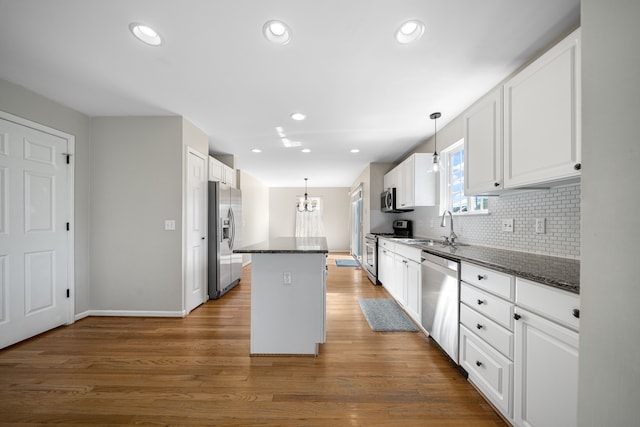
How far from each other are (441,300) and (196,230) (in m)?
3.14

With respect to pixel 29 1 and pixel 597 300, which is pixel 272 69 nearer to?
pixel 29 1

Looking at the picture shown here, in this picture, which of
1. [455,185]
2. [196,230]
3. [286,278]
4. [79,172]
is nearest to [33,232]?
[79,172]

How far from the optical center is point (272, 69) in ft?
7.25

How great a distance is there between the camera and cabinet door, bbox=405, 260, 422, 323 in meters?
2.81

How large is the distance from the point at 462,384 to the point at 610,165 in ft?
6.18

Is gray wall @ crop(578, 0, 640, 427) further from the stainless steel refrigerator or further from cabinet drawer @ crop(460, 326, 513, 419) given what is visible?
the stainless steel refrigerator

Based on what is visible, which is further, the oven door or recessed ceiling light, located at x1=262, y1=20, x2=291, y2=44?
the oven door

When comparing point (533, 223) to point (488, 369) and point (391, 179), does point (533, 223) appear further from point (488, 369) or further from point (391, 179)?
point (391, 179)

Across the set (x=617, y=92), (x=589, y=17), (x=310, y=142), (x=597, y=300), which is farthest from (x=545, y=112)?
(x=310, y=142)

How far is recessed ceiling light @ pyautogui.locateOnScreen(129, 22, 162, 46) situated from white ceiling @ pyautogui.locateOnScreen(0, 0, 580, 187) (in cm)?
4

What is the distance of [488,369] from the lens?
1.66 meters

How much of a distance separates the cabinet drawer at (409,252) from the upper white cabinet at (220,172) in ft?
9.92

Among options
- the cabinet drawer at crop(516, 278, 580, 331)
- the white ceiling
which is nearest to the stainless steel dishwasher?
the cabinet drawer at crop(516, 278, 580, 331)

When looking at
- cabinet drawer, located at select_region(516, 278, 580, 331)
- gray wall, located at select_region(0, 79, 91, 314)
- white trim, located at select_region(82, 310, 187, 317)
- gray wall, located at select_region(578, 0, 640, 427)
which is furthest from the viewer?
white trim, located at select_region(82, 310, 187, 317)
